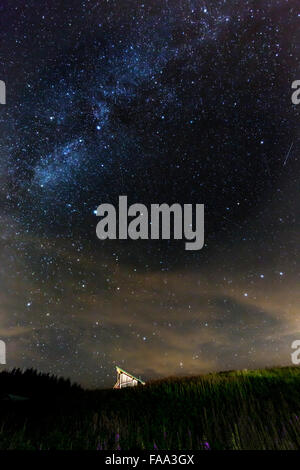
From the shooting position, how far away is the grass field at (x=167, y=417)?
3195 mm

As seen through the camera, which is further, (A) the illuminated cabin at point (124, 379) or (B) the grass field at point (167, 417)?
Answer: (A) the illuminated cabin at point (124, 379)

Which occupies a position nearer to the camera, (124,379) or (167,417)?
(167,417)

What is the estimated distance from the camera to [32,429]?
178 inches

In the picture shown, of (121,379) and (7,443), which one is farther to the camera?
(121,379)

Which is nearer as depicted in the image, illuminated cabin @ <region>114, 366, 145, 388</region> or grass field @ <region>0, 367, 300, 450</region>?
grass field @ <region>0, 367, 300, 450</region>

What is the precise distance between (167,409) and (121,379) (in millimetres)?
9895

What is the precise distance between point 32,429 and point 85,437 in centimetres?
152

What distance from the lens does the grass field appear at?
320 cm

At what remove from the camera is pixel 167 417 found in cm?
461

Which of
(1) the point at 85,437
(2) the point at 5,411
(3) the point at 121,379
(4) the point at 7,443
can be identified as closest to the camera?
(4) the point at 7,443
